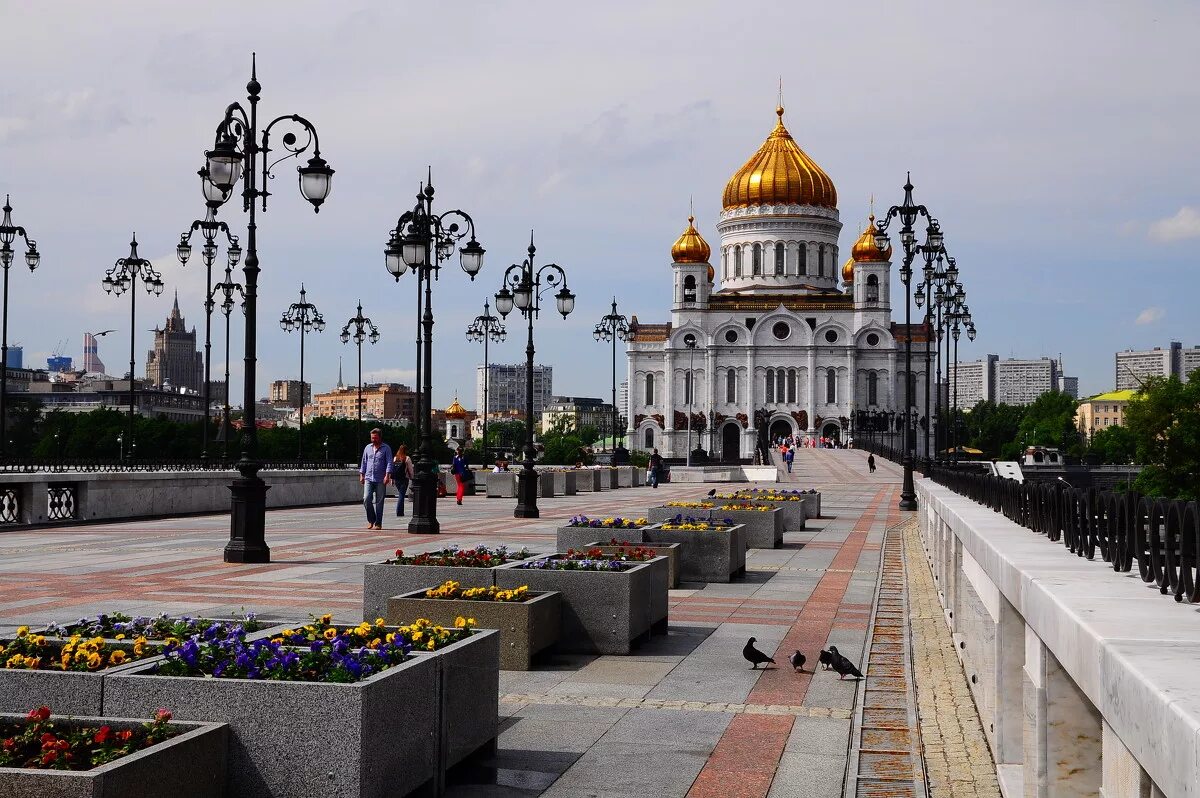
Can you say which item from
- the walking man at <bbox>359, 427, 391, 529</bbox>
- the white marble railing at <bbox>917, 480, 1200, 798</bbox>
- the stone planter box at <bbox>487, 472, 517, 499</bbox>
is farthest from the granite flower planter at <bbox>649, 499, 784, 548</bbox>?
the stone planter box at <bbox>487, 472, 517, 499</bbox>

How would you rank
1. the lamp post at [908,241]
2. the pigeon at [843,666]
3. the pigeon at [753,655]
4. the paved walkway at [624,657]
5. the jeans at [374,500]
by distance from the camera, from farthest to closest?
the lamp post at [908,241], the jeans at [374,500], the pigeon at [753,655], the pigeon at [843,666], the paved walkway at [624,657]

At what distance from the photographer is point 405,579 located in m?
10.8

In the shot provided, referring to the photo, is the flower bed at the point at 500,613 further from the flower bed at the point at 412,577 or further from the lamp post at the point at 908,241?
the lamp post at the point at 908,241

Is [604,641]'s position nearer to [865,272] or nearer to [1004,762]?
[1004,762]

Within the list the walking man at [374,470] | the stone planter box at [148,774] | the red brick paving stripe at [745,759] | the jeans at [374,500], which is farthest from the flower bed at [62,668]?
the jeans at [374,500]

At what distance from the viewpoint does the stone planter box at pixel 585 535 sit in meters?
15.0

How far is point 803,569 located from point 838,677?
24.9ft

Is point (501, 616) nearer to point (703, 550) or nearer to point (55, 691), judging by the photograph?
point (55, 691)

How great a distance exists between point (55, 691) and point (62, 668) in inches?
12.5

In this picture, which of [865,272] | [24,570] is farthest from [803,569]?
[865,272]

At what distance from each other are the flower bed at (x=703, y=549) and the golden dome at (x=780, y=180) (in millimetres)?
106715

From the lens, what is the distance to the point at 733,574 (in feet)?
50.4

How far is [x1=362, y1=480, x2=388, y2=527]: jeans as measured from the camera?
2241cm

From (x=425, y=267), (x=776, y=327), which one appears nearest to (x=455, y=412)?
(x=776, y=327)
